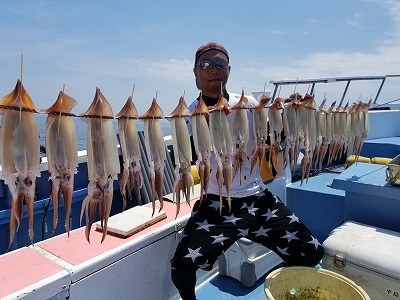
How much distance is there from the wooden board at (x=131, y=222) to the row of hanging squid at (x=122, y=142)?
0.75 m

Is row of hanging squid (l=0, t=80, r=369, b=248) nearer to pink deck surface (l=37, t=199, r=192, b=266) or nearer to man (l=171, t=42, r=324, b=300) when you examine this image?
man (l=171, t=42, r=324, b=300)

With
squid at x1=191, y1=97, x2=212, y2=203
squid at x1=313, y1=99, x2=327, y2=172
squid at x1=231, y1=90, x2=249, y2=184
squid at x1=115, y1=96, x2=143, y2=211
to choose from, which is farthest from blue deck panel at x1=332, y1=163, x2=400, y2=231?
squid at x1=115, y1=96, x2=143, y2=211

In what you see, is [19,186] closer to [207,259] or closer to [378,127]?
[207,259]

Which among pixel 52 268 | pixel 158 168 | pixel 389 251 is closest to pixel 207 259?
pixel 158 168

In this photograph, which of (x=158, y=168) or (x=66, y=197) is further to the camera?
(x=158, y=168)

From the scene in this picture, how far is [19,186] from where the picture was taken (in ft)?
6.27

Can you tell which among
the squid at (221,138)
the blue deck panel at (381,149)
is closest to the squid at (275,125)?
the squid at (221,138)

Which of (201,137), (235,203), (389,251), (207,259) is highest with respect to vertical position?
(201,137)

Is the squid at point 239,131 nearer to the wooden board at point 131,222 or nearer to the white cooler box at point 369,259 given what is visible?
the wooden board at point 131,222

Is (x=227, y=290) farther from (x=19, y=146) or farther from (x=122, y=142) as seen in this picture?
(x=19, y=146)

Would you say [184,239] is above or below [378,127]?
below

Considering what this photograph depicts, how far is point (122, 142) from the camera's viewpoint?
227 centimetres

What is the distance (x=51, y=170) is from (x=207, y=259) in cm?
176

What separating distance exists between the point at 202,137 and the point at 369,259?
80.6 inches
